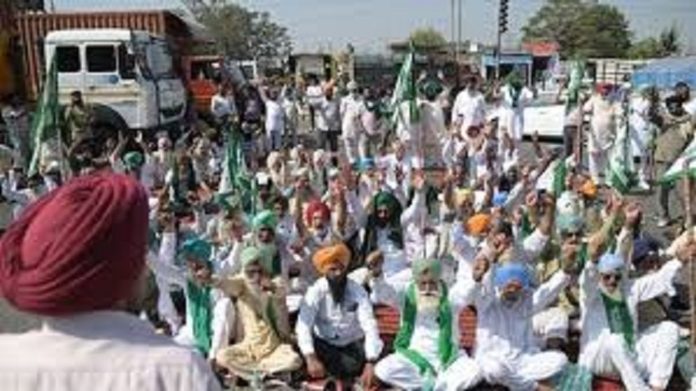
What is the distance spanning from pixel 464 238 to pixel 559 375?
159cm

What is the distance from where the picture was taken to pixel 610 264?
5.67 m

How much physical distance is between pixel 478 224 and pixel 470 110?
691 centimetres

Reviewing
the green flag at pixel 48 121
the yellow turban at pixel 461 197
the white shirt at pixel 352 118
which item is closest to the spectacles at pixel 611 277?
the yellow turban at pixel 461 197

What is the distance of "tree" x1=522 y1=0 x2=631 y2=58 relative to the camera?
2854 inches

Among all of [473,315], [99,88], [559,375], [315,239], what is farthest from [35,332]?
[99,88]

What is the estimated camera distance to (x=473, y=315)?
6668 millimetres

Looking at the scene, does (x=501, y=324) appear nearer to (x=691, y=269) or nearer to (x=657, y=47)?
(x=691, y=269)

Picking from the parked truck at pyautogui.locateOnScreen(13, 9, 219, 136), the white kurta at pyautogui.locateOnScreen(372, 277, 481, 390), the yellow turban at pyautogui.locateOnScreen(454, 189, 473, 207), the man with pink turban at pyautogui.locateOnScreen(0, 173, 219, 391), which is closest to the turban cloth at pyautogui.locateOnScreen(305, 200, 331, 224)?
the yellow turban at pyautogui.locateOnScreen(454, 189, 473, 207)

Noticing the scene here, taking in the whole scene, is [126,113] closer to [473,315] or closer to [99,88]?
[99,88]

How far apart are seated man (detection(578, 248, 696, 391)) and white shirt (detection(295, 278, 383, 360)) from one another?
1.20 metres

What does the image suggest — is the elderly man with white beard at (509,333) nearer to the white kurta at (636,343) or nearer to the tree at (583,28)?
the white kurta at (636,343)

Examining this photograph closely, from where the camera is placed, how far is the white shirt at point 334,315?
19.7 ft

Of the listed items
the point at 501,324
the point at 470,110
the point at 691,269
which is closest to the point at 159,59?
the point at 470,110

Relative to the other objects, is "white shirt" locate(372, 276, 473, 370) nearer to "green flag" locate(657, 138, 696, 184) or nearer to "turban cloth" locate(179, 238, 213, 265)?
"turban cloth" locate(179, 238, 213, 265)
